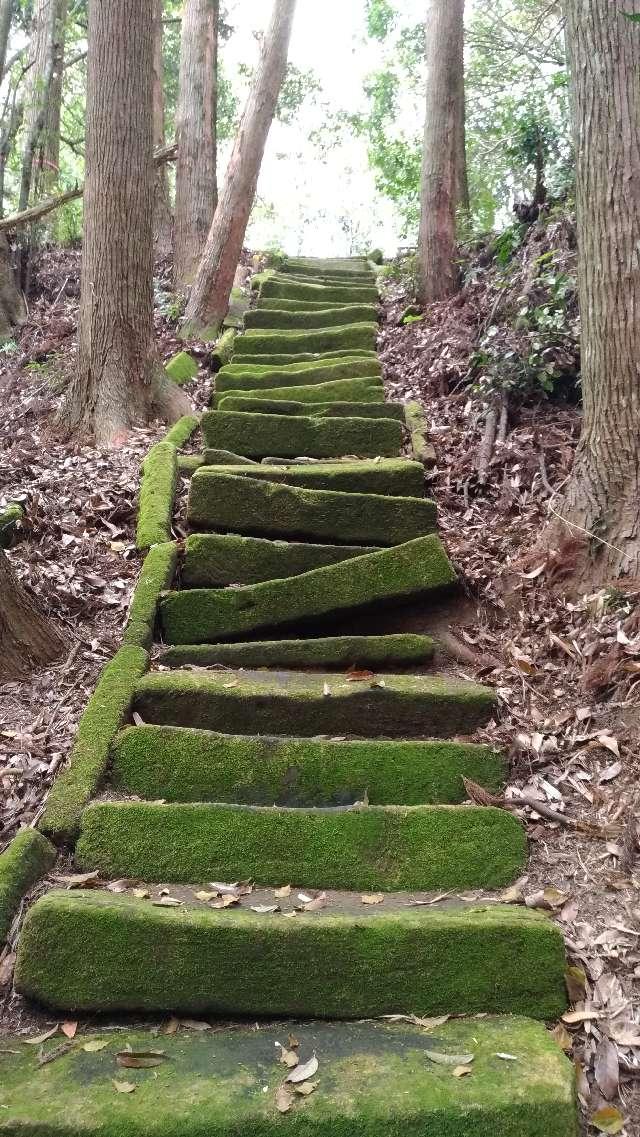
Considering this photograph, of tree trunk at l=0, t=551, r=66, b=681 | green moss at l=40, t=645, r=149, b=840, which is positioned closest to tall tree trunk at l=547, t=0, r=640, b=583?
green moss at l=40, t=645, r=149, b=840

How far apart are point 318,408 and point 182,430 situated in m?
0.98

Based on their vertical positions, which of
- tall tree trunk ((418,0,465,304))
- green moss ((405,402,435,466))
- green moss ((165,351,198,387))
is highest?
tall tree trunk ((418,0,465,304))

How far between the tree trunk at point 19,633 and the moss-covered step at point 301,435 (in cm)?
224

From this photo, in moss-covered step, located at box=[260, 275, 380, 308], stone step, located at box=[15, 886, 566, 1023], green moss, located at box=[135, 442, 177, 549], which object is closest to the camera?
stone step, located at box=[15, 886, 566, 1023]

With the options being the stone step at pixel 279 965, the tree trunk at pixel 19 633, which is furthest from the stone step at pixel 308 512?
the stone step at pixel 279 965

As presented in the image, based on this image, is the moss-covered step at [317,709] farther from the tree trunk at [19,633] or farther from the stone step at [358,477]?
the stone step at [358,477]

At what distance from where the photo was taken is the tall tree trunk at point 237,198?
8359 mm

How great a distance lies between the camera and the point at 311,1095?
2.04m

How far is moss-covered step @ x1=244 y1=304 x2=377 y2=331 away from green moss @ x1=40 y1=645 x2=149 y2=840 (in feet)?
17.8

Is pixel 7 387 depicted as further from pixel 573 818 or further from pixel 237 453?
pixel 573 818

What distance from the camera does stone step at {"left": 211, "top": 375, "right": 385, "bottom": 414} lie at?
644cm

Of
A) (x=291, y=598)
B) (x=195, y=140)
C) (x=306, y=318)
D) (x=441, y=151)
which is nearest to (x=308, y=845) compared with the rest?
(x=291, y=598)

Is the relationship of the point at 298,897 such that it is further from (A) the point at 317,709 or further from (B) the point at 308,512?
(B) the point at 308,512

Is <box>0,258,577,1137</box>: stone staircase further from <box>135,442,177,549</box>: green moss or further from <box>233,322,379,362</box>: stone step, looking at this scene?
<box>233,322,379,362</box>: stone step
